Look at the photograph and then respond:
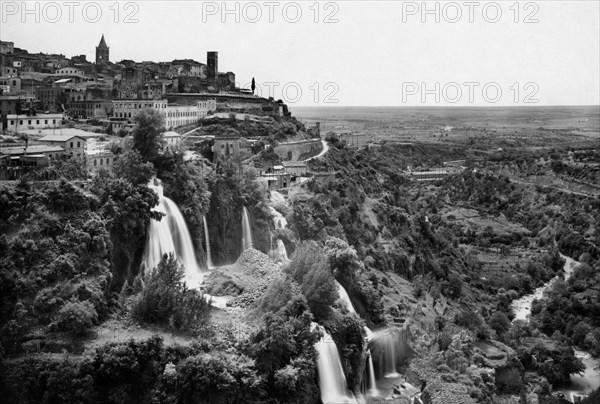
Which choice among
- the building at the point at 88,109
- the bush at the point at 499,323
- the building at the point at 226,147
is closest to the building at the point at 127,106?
the building at the point at 88,109

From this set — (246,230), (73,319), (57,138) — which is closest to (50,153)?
(57,138)

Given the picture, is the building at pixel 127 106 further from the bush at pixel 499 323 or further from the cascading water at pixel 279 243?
the bush at pixel 499 323

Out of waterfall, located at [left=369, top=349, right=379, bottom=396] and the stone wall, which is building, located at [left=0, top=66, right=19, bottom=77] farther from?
waterfall, located at [left=369, top=349, right=379, bottom=396]

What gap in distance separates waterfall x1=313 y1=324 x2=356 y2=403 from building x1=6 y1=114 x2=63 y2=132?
21.2 metres

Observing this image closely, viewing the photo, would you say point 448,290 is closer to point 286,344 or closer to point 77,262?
point 286,344

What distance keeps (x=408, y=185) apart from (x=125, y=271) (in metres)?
67.7

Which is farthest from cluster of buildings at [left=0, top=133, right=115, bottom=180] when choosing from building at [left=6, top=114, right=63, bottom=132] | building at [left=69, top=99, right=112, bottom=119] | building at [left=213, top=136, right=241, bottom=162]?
building at [left=69, top=99, right=112, bottom=119]

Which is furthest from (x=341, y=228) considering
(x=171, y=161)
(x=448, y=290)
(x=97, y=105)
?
(x=97, y=105)

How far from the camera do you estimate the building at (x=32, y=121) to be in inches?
1572

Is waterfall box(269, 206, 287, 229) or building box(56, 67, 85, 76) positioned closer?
waterfall box(269, 206, 287, 229)

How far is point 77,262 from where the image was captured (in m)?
27.2

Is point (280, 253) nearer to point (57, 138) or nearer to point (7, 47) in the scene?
point (57, 138)

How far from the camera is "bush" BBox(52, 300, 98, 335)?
2475 cm

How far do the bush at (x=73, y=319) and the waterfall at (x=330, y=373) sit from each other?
9160mm
